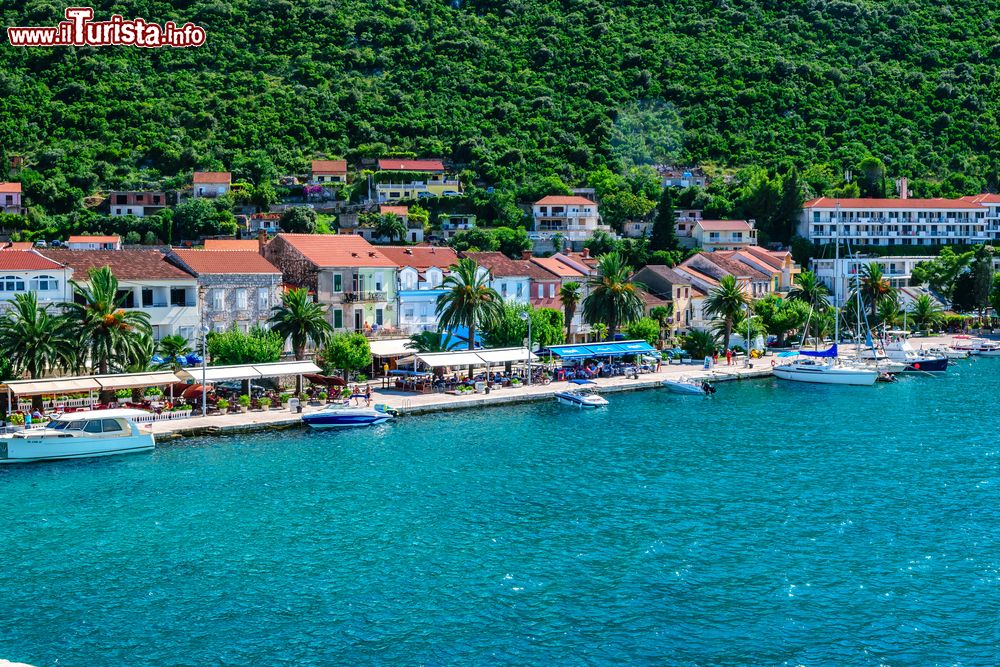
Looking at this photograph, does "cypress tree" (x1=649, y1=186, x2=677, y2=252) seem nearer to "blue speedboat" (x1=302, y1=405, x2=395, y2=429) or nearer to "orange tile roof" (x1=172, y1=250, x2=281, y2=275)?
"orange tile roof" (x1=172, y1=250, x2=281, y2=275)

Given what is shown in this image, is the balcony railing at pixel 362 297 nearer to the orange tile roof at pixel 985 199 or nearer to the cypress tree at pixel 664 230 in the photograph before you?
the cypress tree at pixel 664 230

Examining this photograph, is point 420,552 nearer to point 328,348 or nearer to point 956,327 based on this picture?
point 328,348

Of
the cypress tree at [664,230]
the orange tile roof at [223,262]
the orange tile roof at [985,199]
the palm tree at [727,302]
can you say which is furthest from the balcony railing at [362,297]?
the orange tile roof at [985,199]

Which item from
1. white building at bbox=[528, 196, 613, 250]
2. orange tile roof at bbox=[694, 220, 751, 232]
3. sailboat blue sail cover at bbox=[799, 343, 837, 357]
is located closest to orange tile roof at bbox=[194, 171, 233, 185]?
white building at bbox=[528, 196, 613, 250]

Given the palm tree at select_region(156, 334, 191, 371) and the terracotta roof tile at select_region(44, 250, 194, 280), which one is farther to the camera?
the terracotta roof tile at select_region(44, 250, 194, 280)

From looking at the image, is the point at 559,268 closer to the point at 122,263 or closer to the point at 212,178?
the point at 122,263

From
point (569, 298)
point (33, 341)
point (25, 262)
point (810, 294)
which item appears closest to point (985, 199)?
point (810, 294)
